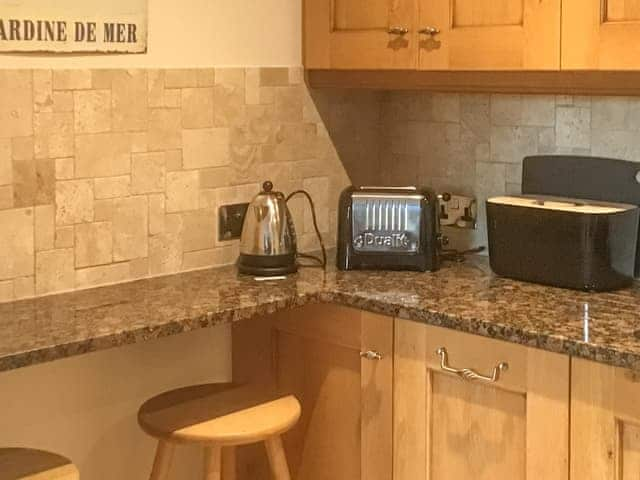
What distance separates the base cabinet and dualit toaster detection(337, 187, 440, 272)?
362 millimetres

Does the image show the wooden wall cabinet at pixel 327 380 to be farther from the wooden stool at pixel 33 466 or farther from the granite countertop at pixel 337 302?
the wooden stool at pixel 33 466

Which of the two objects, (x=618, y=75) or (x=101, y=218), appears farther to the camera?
(x=101, y=218)

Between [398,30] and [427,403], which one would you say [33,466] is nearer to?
[427,403]

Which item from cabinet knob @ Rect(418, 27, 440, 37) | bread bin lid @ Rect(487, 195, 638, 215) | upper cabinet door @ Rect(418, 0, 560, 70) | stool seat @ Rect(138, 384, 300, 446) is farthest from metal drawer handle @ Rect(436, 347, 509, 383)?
cabinet knob @ Rect(418, 27, 440, 37)

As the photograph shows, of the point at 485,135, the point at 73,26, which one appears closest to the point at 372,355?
the point at 485,135

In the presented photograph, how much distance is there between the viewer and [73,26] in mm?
2426

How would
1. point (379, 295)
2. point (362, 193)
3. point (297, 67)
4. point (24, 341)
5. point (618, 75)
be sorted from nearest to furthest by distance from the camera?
point (24, 341)
point (618, 75)
point (379, 295)
point (362, 193)
point (297, 67)

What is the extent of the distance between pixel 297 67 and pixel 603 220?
100 centimetres

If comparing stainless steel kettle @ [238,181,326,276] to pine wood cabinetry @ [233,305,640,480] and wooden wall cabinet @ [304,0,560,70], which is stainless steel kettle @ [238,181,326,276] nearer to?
pine wood cabinetry @ [233,305,640,480]

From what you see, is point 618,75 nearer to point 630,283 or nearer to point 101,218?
point 630,283

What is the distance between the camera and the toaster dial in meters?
2.73

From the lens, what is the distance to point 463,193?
9.81 ft

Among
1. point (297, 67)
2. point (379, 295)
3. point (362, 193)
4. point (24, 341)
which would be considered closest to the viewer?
point (24, 341)

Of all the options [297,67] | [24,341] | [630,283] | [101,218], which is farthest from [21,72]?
[630,283]
